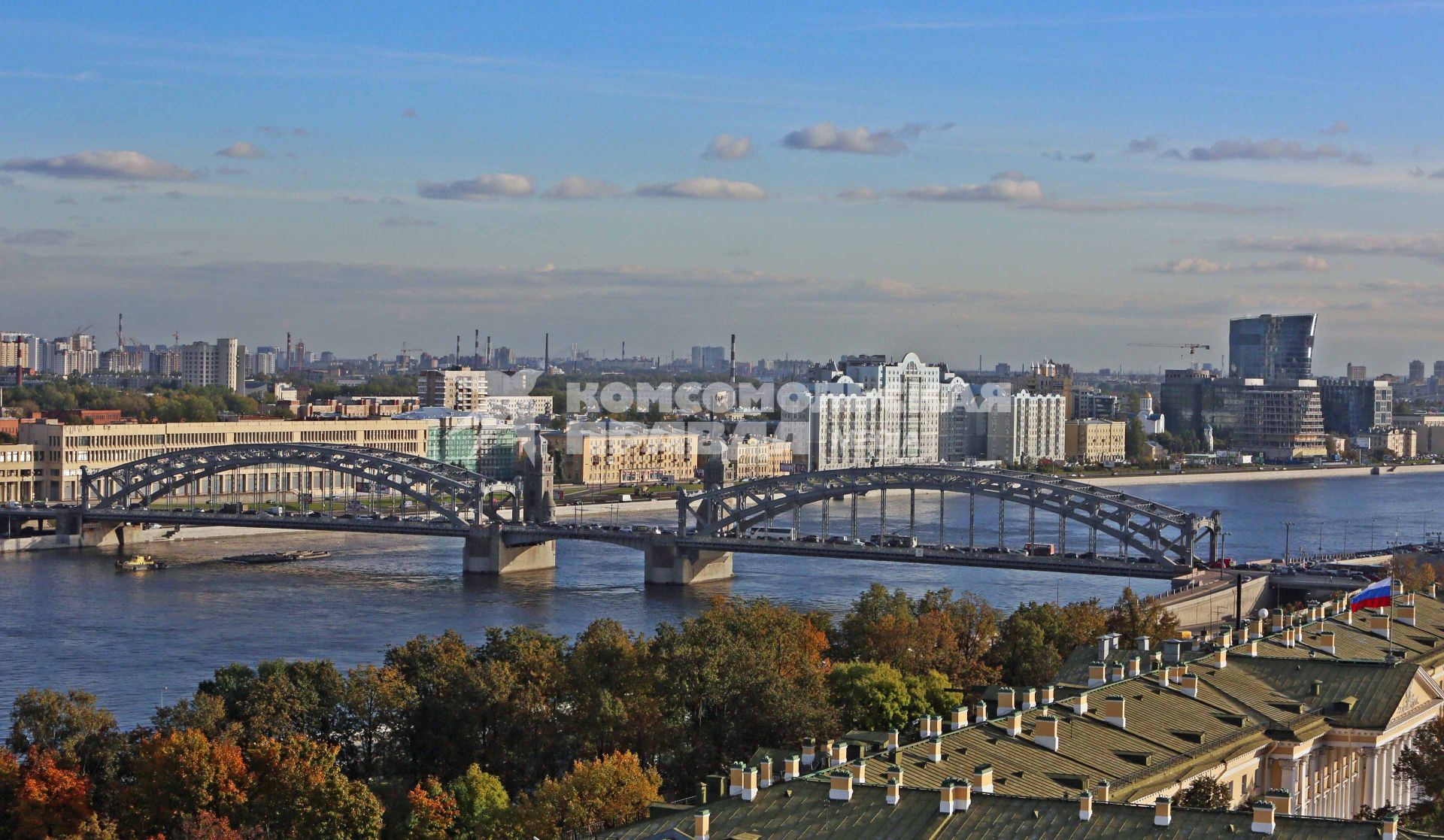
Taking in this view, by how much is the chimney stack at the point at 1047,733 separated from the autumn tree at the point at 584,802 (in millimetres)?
2529

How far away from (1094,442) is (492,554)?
56.0 metres

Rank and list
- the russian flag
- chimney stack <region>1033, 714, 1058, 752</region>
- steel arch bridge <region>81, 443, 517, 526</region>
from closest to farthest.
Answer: chimney stack <region>1033, 714, 1058, 752</region> < the russian flag < steel arch bridge <region>81, 443, 517, 526</region>

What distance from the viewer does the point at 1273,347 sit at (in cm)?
13600

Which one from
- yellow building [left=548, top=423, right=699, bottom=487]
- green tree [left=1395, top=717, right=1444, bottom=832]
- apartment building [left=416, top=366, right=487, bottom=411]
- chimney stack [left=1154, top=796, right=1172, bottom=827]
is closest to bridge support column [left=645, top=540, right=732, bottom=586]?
green tree [left=1395, top=717, right=1444, bottom=832]

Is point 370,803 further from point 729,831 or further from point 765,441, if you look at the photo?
point 765,441

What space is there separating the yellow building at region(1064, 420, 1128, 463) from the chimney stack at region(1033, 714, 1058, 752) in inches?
3163

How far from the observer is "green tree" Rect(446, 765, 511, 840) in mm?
14070

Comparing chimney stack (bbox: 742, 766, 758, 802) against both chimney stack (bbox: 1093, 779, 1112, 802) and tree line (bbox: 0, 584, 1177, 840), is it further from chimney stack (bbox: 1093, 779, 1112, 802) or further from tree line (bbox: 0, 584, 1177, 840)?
tree line (bbox: 0, 584, 1177, 840)

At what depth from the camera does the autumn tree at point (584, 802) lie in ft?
43.5

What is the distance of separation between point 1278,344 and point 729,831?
429 ft

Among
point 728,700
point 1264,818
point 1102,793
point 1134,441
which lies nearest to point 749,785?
point 1102,793

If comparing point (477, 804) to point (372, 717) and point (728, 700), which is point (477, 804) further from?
point (372, 717)

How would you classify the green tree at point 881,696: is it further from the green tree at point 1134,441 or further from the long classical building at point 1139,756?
the green tree at point 1134,441

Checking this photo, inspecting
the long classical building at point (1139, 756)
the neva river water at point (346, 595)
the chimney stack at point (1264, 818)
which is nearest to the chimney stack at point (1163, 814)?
the long classical building at point (1139, 756)
